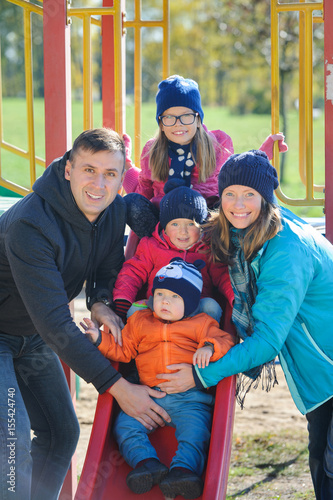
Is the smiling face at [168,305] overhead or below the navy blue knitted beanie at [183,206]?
below

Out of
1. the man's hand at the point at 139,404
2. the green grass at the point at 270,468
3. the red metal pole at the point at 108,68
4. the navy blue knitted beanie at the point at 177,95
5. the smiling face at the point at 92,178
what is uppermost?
the red metal pole at the point at 108,68

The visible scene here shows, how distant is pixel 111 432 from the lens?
267cm

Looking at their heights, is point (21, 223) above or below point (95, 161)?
below

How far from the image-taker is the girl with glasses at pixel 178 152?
3143 mm

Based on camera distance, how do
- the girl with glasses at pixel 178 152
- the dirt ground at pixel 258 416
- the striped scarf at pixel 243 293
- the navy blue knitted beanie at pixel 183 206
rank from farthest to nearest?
the dirt ground at pixel 258 416
the girl with glasses at pixel 178 152
the navy blue knitted beanie at pixel 183 206
the striped scarf at pixel 243 293

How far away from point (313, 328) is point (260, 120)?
25121mm

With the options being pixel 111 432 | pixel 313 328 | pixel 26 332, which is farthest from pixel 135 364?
pixel 313 328

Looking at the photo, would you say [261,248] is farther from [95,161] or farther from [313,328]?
[95,161]

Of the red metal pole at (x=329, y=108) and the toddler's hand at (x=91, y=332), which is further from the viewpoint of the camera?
the red metal pole at (x=329, y=108)

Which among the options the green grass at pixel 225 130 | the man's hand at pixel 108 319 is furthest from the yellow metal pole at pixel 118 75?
the green grass at pixel 225 130

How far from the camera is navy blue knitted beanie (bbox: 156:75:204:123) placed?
3191 mm

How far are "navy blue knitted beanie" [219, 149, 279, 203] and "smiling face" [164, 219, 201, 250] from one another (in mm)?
412

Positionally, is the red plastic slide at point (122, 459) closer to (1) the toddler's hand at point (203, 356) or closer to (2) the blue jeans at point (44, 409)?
(1) the toddler's hand at point (203, 356)

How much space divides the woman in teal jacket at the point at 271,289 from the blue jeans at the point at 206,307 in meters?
0.14
